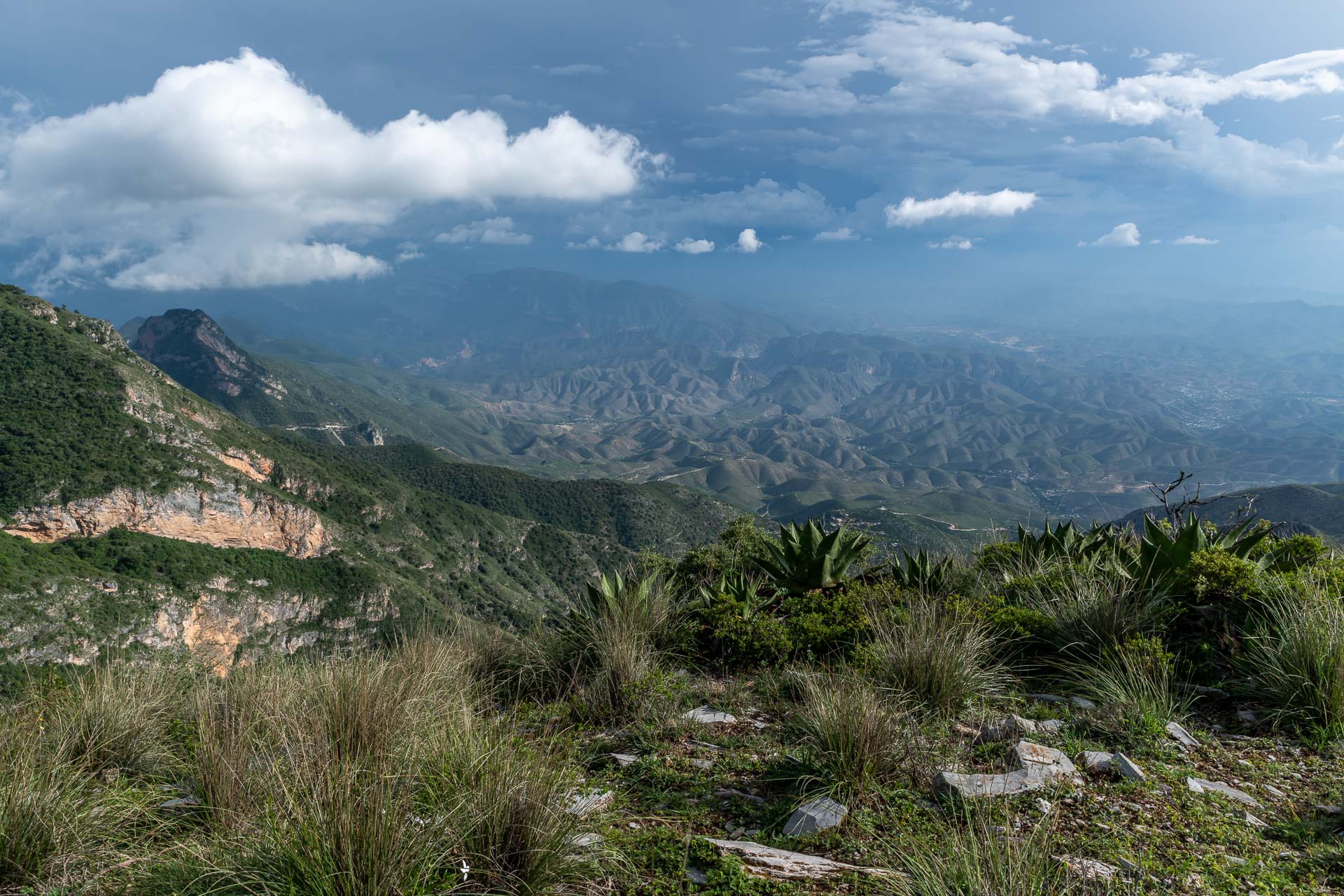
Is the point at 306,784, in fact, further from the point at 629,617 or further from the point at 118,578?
the point at 118,578

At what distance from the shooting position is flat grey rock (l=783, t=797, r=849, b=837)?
3.19m

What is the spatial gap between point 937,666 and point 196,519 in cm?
9288

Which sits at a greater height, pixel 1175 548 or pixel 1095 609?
pixel 1175 548

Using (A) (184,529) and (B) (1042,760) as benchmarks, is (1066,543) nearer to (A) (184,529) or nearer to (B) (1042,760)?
(B) (1042,760)

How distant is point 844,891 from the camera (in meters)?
2.67

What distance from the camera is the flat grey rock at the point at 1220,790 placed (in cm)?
328

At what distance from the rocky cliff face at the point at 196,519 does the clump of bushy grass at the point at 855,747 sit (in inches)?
3385

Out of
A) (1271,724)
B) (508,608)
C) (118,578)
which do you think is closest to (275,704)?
(1271,724)

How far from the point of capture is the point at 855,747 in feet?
11.7

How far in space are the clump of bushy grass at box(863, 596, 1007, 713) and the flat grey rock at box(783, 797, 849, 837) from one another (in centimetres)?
130

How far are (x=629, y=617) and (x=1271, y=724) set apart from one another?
4757 mm

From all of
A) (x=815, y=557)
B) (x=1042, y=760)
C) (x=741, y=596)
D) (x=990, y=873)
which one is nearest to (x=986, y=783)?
(x=1042, y=760)

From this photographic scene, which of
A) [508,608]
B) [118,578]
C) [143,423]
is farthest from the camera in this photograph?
[508,608]

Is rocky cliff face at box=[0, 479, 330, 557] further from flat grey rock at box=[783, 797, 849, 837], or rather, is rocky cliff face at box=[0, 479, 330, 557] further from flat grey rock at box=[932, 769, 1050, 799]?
flat grey rock at box=[932, 769, 1050, 799]
